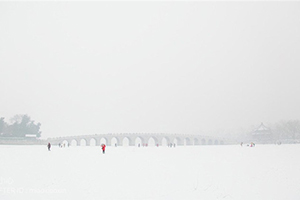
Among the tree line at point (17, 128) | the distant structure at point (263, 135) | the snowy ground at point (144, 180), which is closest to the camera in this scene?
the snowy ground at point (144, 180)

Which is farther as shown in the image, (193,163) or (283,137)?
(283,137)

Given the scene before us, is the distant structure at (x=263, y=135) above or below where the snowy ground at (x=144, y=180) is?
above

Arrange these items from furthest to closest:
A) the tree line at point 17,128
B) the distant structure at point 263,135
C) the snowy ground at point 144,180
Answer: the distant structure at point 263,135 < the tree line at point 17,128 < the snowy ground at point 144,180

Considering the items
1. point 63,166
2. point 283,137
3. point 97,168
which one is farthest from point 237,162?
point 283,137

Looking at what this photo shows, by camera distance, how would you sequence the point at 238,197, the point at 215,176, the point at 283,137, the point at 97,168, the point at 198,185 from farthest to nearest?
the point at 283,137 → the point at 97,168 → the point at 215,176 → the point at 198,185 → the point at 238,197

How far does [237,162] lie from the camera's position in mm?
20203

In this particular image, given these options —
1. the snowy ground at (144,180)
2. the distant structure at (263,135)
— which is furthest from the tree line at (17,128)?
the distant structure at (263,135)

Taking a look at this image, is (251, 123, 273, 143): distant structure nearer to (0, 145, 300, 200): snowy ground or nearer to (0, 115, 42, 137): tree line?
(0, 115, 42, 137): tree line

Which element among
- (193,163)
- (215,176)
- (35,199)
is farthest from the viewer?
(193,163)

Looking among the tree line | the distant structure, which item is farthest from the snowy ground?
the distant structure

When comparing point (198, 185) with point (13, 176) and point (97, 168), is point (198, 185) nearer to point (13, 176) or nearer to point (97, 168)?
point (97, 168)

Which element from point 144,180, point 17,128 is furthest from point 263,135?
point 144,180

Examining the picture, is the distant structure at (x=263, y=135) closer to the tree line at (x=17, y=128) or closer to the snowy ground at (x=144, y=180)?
the tree line at (x=17, y=128)

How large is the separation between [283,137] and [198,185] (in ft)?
242
